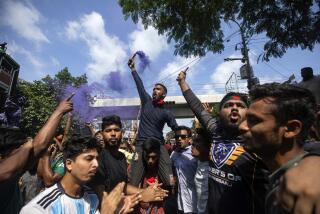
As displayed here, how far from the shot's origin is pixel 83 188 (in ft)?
10.2

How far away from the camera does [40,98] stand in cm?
2802

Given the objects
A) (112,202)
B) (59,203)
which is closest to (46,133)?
(59,203)

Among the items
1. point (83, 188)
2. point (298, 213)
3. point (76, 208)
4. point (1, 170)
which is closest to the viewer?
point (298, 213)

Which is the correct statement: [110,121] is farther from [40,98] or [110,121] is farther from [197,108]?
[40,98]

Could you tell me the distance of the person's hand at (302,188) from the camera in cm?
134

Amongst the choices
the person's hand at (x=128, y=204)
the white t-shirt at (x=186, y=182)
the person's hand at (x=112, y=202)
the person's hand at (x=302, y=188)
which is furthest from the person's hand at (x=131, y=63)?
the person's hand at (x=302, y=188)

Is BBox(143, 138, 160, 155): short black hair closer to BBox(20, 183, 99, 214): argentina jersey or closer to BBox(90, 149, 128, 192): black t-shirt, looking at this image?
BBox(90, 149, 128, 192): black t-shirt

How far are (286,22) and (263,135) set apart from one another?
668cm

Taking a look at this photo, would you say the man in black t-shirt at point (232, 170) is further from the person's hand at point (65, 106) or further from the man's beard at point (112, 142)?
the person's hand at point (65, 106)

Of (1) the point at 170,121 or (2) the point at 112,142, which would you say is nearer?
(2) the point at 112,142

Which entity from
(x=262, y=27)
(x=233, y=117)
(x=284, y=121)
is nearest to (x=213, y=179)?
(x=233, y=117)

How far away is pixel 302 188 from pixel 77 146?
243 cm

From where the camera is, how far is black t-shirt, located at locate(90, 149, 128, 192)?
3910 mm

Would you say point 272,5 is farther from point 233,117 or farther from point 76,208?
point 76,208
